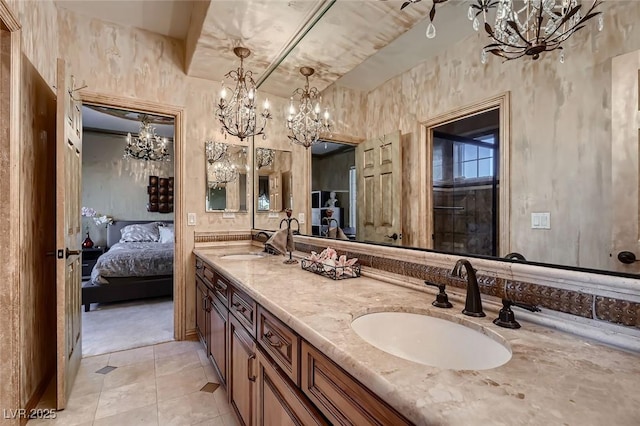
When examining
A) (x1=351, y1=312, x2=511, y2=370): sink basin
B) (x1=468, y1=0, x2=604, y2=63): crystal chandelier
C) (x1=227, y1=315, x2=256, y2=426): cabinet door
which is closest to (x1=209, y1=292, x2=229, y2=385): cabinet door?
(x1=227, y1=315, x2=256, y2=426): cabinet door

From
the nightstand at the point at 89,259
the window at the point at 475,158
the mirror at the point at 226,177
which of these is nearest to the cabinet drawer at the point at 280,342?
the window at the point at 475,158

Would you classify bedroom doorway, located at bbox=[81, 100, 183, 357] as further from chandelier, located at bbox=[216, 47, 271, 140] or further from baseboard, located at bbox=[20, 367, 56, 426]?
chandelier, located at bbox=[216, 47, 271, 140]

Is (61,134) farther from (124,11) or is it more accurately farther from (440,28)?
(440,28)

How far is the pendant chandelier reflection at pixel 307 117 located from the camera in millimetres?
2539

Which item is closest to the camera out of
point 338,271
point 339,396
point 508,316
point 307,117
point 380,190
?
point 339,396

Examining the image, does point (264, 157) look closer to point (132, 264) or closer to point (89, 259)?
point (132, 264)

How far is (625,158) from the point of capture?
0.96 metres

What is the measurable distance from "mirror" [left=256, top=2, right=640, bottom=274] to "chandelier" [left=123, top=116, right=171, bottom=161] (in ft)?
15.1

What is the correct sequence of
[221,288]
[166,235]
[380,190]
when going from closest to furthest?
1. [380,190]
2. [221,288]
3. [166,235]

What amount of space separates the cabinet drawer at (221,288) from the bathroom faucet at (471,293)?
4.31 feet

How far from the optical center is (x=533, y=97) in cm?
123

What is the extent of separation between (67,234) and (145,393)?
1.19 m

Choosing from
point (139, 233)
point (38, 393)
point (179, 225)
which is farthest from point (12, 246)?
point (139, 233)

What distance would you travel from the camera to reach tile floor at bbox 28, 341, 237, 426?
72.8 inches
